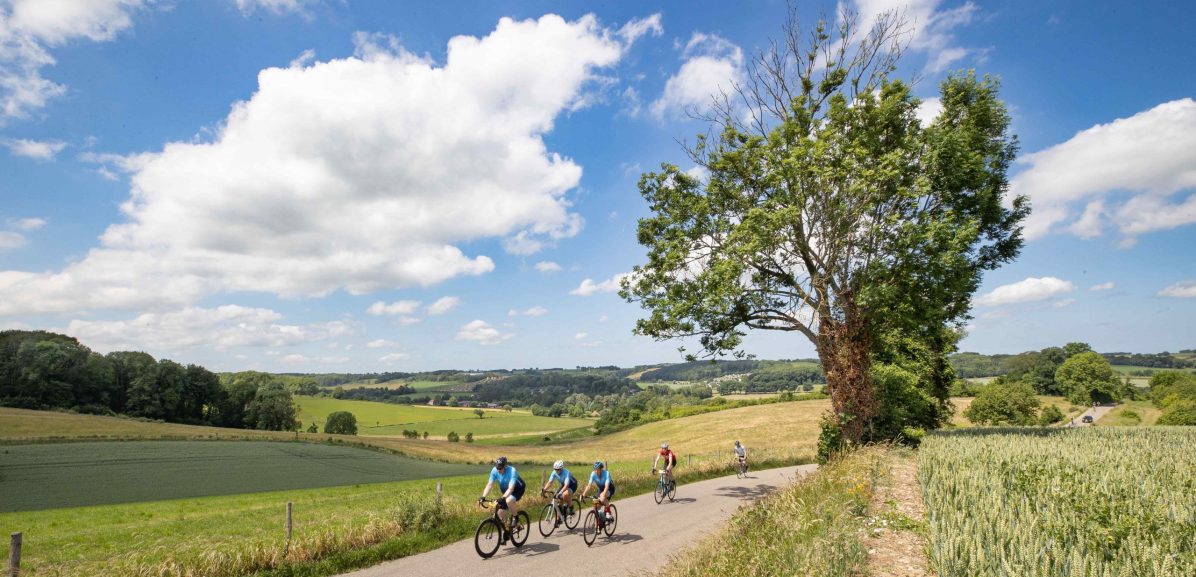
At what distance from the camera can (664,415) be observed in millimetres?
84250

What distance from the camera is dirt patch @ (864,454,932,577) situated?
22.7 ft

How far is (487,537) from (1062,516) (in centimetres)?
1039

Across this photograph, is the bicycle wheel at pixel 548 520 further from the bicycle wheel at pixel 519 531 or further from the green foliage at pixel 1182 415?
the green foliage at pixel 1182 415

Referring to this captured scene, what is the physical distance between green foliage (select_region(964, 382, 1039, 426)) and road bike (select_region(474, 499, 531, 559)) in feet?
192

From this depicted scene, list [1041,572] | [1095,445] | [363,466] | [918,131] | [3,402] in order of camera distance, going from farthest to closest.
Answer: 1. [3,402]
2. [363,466]
3. [918,131]
4. [1095,445]
5. [1041,572]

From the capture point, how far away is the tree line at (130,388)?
72.6 meters

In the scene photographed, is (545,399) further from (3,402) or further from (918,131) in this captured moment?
(918,131)

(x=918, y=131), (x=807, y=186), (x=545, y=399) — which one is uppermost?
(x=918, y=131)

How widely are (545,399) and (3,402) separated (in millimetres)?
127996

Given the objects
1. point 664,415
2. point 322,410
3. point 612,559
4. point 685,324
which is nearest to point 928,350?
point 685,324

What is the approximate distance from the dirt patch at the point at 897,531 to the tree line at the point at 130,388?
99663mm

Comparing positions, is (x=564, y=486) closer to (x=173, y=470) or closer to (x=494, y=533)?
(x=494, y=533)

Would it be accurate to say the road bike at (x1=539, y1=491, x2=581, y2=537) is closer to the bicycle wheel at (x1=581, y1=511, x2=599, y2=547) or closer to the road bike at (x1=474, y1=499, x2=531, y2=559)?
the bicycle wheel at (x1=581, y1=511, x2=599, y2=547)

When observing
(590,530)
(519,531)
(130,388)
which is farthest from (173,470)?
(130,388)
